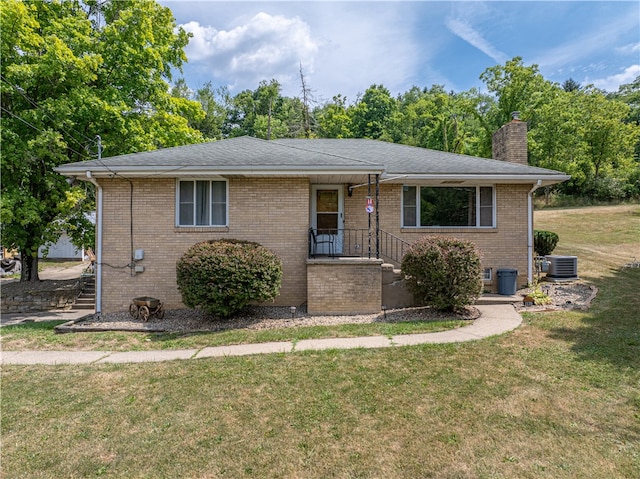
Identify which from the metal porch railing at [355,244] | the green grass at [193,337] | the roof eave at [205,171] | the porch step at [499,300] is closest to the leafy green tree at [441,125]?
the metal porch railing at [355,244]

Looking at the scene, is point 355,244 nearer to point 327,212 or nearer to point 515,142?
point 327,212

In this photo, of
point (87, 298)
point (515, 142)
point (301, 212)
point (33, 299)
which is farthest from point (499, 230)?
point (33, 299)

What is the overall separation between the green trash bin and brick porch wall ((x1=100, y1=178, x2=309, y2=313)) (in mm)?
5563

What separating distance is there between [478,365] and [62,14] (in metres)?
17.2

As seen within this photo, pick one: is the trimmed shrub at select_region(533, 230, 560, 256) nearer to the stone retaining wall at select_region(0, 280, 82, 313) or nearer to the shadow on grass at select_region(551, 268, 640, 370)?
the shadow on grass at select_region(551, 268, 640, 370)

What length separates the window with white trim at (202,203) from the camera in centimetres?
926

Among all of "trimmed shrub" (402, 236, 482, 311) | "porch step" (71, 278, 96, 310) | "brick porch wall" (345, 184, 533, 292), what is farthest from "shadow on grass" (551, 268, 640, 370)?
"porch step" (71, 278, 96, 310)

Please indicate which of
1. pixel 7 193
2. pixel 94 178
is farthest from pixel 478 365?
pixel 7 193

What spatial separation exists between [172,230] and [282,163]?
11.3 ft

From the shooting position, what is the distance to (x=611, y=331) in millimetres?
6328

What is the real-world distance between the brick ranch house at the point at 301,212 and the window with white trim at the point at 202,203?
0.03m

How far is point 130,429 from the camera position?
363cm

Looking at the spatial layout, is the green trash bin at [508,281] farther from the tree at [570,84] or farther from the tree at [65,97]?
the tree at [570,84]

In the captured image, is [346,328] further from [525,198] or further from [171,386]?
[525,198]
